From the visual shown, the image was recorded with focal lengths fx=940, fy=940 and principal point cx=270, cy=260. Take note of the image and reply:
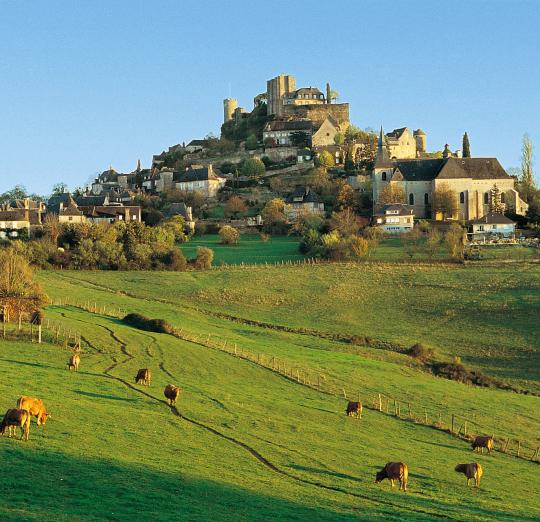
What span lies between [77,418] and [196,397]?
708 centimetres

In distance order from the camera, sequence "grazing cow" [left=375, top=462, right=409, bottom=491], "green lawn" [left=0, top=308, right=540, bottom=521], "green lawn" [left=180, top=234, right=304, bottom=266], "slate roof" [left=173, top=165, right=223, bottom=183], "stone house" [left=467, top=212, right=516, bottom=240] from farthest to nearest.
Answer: "slate roof" [left=173, top=165, right=223, bottom=183], "stone house" [left=467, top=212, right=516, bottom=240], "green lawn" [left=180, top=234, right=304, bottom=266], "grazing cow" [left=375, top=462, right=409, bottom=491], "green lawn" [left=0, top=308, right=540, bottom=521]

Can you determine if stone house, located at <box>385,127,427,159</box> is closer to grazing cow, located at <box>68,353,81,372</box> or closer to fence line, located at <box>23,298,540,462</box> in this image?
fence line, located at <box>23,298,540,462</box>

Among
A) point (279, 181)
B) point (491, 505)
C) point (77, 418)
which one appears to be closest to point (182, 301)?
point (77, 418)

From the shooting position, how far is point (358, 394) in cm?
3869

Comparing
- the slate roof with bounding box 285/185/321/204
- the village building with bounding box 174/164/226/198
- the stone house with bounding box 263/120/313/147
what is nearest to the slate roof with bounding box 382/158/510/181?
the slate roof with bounding box 285/185/321/204

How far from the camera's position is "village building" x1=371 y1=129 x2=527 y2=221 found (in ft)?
354

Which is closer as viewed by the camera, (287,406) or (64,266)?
(287,406)

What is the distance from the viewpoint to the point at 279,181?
126m

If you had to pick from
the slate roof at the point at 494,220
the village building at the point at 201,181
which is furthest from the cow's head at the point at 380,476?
the village building at the point at 201,181

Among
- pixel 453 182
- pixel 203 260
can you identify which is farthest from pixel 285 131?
pixel 203 260

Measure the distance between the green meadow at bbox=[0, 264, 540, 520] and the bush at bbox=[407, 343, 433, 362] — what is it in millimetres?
1031

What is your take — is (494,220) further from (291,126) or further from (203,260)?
(291,126)

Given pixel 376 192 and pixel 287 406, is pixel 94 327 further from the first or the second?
pixel 376 192

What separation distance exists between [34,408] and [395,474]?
30.2ft
